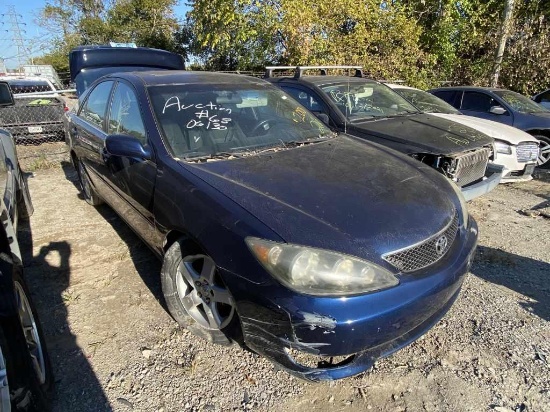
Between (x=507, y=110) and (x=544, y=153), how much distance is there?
3.34 feet

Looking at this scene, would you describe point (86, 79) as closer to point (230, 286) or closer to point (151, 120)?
point (151, 120)

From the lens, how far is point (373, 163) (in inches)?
109

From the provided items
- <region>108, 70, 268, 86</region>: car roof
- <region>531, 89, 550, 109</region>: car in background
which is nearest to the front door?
<region>108, 70, 268, 86</region>: car roof

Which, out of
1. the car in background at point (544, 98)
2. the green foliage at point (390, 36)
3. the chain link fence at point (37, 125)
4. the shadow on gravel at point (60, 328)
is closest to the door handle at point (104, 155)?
the shadow on gravel at point (60, 328)

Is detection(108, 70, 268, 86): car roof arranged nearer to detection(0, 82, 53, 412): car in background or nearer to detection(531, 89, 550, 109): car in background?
detection(0, 82, 53, 412): car in background

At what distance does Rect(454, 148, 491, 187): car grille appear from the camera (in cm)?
412

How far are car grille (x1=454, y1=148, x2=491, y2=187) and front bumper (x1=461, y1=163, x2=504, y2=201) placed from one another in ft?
0.26

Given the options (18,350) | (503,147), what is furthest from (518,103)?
(18,350)

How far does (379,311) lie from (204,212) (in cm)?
106

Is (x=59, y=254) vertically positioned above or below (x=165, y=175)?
below

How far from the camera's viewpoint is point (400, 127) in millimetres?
4789

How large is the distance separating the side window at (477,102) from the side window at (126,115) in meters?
6.88

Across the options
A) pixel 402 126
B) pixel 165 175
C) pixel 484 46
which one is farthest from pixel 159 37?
pixel 165 175

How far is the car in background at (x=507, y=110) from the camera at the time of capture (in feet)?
22.9
